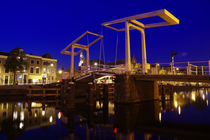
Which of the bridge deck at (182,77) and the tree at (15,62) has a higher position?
the tree at (15,62)

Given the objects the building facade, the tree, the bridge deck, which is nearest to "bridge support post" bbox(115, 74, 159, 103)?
the bridge deck

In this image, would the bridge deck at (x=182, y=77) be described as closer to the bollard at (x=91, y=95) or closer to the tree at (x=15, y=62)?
the bollard at (x=91, y=95)

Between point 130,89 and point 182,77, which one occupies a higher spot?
point 182,77

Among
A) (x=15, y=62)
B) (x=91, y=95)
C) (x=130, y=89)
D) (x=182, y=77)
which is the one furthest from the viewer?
(x=15, y=62)

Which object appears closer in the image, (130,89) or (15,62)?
(130,89)

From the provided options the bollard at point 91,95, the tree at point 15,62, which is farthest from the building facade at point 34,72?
the bollard at point 91,95

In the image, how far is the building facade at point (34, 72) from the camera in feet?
123

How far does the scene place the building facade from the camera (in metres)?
37.6

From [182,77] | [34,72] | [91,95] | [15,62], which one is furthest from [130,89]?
[34,72]

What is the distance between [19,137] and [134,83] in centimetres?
1111

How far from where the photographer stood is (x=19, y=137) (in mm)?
6812

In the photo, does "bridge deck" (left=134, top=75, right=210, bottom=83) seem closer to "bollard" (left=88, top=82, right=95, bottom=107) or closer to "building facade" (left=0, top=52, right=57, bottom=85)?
"bollard" (left=88, top=82, right=95, bottom=107)

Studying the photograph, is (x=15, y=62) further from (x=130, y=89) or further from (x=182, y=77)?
(x=182, y=77)

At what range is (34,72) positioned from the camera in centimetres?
4378
